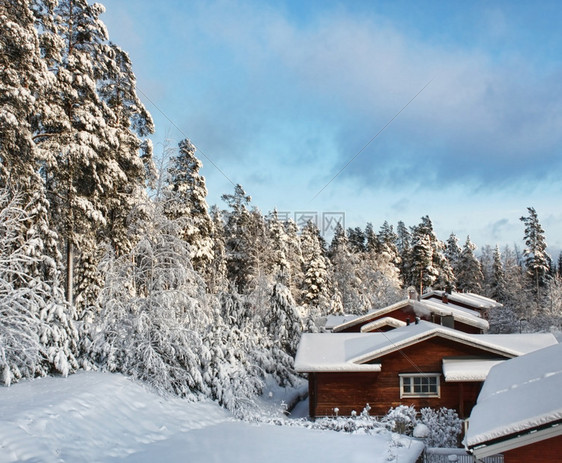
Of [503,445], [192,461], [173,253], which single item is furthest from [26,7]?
[503,445]

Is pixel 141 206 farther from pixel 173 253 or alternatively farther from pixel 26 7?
pixel 26 7

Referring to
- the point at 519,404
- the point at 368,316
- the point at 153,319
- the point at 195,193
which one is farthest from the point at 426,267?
the point at 519,404

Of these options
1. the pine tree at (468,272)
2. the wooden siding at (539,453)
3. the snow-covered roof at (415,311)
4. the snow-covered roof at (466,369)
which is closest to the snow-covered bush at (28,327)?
the wooden siding at (539,453)

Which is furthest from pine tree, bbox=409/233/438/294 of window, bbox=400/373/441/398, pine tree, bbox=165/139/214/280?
window, bbox=400/373/441/398

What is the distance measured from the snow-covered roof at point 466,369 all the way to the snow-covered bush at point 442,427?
59.2 inches

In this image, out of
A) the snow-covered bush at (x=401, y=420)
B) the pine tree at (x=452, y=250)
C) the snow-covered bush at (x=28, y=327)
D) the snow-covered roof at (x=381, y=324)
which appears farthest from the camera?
the pine tree at (x=452, y=250)

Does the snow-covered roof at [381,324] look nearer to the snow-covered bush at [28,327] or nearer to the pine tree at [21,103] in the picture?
the snow-covered bush at [28,327]

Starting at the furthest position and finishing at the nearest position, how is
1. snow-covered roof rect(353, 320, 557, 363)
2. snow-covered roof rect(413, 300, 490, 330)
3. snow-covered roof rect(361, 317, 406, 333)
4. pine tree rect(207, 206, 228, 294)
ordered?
pine tree rect(207, 206, 228, 294) < snow-covered roof rect(413, 300, 490, 330) < snow-covered roof rect(361, 317, 406, 333) < snow-covered roof rect(353, 320, 557, 363)

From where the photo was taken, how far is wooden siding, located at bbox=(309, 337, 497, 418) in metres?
20.2

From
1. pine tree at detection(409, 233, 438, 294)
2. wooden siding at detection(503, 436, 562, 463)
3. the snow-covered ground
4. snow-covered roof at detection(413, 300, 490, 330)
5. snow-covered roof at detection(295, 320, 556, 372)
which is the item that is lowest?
the snow-covered ground

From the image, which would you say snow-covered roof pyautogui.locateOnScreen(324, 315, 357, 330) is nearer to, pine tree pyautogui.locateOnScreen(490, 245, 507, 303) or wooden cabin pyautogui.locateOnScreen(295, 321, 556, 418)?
wooden cabin pyautogui.locateOnScreen(295, 321, 556, 418)

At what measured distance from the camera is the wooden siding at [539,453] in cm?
784

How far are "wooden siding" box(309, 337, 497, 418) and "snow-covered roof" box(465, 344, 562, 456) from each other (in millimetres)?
8880

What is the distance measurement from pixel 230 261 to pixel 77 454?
3911 cm
